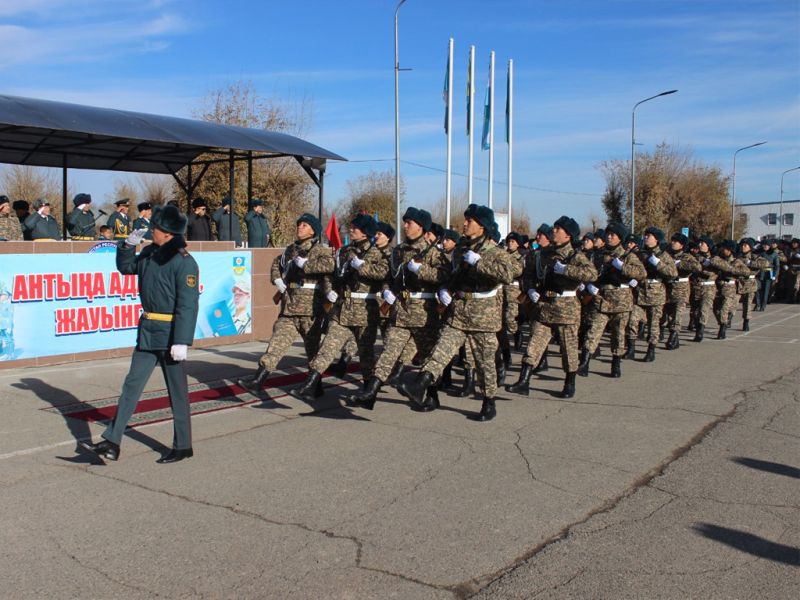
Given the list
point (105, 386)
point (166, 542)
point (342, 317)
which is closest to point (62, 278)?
point (105, 386)

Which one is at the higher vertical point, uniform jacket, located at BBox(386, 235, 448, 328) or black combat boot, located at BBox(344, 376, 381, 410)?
uniform jacket, located at BBox(386, 235, 448, 328)

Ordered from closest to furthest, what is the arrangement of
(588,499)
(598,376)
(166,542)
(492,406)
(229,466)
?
(166,542) < (588,499) < (229,466) < (492,406) < (598,376)

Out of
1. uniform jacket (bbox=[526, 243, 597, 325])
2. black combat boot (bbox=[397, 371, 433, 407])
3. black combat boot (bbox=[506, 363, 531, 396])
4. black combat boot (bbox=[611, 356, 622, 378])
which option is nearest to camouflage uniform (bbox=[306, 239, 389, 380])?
black combat boot (bbox=[397, 371, 433, 407])

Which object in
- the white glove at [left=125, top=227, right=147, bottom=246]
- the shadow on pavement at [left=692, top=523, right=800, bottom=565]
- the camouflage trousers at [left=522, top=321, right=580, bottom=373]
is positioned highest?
the white glove at [left=125, top=227, right=147, bottom=246]

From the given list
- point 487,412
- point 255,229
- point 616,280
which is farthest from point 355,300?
point 255,229

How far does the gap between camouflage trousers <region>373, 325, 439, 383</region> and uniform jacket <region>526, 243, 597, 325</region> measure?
5.55 feet

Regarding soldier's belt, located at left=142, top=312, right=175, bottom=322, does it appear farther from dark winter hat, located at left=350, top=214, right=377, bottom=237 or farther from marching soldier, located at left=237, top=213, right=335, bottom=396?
dark winter hat, located at left=350, top=214, right=377, bottom=237

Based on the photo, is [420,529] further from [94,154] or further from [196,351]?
[94,154]

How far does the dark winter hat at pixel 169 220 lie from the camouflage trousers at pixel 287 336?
7.71ft

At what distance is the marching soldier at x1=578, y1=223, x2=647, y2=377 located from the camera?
409 inches

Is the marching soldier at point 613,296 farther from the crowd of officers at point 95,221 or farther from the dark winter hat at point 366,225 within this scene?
the crowd of officers at point 95,221

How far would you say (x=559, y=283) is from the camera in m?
8.98

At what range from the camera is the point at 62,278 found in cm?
1055

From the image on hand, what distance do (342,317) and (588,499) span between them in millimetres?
3583
